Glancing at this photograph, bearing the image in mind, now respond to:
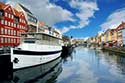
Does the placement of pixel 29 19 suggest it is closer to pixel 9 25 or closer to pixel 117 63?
pixel 9 25

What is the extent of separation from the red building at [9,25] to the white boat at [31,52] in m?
18.5

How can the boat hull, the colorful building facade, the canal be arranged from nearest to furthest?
the canal, the boat hull, the colorful building facade

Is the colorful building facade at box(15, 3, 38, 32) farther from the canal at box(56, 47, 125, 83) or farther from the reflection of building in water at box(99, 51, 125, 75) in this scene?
the canal at box(56, 47, 125, 83)

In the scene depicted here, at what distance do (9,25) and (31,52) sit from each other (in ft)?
Answer: 100.0

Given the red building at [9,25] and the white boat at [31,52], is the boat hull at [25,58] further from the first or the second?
→ the red building at [9,25]

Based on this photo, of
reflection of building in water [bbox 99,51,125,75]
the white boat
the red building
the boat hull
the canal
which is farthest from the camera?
the red building

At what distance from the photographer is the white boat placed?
110ft

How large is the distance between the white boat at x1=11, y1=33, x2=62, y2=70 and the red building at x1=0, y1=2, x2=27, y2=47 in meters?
18.5

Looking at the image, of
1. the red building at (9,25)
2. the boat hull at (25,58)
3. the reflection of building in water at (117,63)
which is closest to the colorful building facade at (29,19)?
the red building at (9,25)

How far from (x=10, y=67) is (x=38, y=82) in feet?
25.2

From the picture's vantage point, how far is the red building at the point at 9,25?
60.4 meters

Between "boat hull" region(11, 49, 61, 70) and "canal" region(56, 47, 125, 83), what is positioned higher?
"boat hull" region(11, 49, 61, 70)

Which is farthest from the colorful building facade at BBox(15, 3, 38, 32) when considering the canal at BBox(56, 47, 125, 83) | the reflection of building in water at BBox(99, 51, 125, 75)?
the canal at BBox(56, 47, 125, 83)

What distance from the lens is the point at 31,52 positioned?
37.2m
